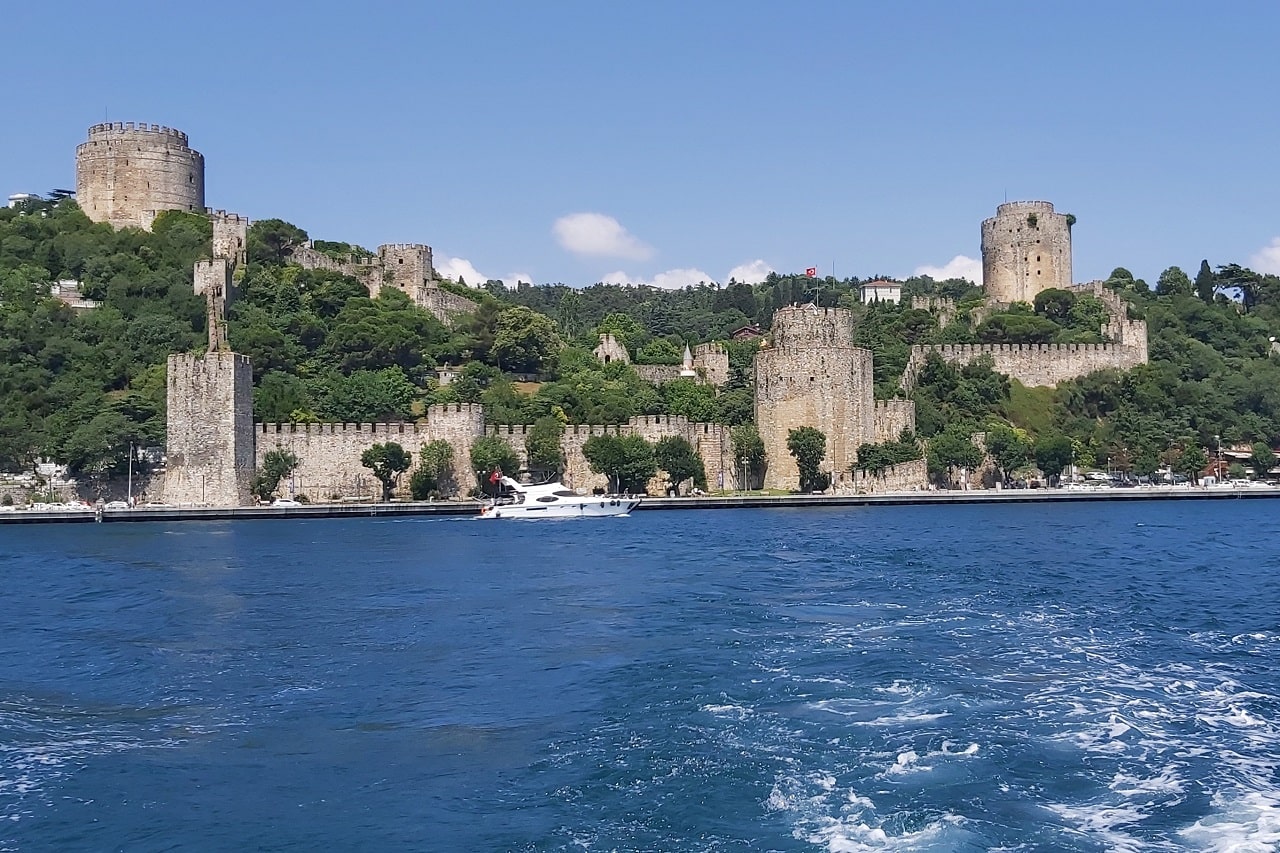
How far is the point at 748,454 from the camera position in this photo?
43.3 meters

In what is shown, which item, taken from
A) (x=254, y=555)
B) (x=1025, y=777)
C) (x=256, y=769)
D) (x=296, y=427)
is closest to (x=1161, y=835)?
(x=1025, y=777)

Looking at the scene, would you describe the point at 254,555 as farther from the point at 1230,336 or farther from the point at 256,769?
the point at 1230,336

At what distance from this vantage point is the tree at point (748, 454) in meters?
43.3

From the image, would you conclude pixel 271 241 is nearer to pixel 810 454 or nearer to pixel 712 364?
pixel 712 364

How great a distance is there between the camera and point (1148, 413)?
162 ft

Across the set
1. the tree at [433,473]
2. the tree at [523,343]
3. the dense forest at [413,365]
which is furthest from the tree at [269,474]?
the tree at [523,343]

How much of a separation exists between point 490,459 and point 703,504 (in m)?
6.33

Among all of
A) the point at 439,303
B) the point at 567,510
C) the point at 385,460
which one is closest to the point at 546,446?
the point at 567,510

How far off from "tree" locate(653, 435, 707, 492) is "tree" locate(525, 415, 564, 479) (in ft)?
9.48

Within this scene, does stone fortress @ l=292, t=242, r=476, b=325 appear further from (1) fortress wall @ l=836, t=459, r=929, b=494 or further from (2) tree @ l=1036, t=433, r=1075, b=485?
(2) tree @ l=1036, t=433, r=1075, b=485

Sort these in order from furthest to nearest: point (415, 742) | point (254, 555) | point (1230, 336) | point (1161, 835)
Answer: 1. point (1230, 336)
2. point (254, 555)
3. point (415, 742)
4. point (1161, 835)

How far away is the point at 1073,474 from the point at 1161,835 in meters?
40.7

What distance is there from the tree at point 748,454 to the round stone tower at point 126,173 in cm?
2455

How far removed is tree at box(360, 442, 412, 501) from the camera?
132 feet
